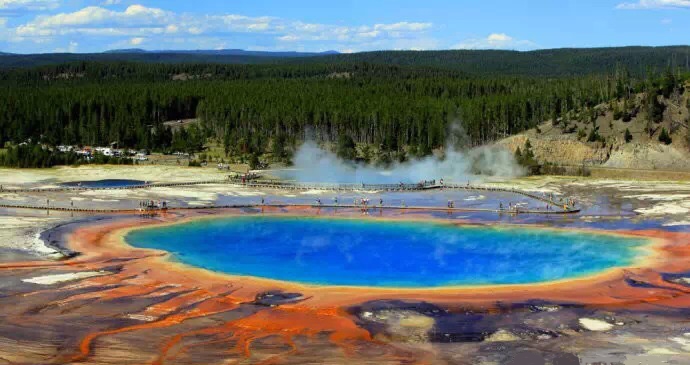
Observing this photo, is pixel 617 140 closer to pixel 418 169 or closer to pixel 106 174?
pixel 418 169

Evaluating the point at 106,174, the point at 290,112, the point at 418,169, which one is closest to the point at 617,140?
the point at 418,169

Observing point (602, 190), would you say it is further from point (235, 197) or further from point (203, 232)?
point (203, 232)

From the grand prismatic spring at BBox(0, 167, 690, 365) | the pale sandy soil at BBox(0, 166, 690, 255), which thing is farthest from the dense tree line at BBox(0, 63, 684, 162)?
the grand prismatic spring at BBox(0, 167, 690, 365)

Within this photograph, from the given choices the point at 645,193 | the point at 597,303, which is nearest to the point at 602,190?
the point at 645,193

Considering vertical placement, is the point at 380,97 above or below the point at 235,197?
above

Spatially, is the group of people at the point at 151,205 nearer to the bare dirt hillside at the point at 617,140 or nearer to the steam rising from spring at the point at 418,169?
the steam rising from spring at the point at 418,169

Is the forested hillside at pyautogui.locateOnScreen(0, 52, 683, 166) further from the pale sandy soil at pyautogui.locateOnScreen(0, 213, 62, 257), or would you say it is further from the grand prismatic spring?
the pale sandy soil at pyautogui.locateOnScreen(0, 213, 62, 257)
